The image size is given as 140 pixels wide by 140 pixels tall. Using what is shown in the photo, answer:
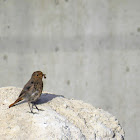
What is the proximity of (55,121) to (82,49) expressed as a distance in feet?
6.63

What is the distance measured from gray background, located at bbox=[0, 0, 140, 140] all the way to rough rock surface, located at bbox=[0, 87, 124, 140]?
133 cm

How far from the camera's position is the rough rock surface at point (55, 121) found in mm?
2678

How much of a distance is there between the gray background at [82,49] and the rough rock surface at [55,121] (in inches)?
52.3

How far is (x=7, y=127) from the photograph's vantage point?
273cm

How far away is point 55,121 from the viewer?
2797 mm

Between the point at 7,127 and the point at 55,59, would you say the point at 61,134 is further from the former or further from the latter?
the point at 55,59

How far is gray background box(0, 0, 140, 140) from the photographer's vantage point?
4605 mm

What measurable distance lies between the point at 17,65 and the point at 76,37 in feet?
2.82

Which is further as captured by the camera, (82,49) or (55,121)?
(82,49)

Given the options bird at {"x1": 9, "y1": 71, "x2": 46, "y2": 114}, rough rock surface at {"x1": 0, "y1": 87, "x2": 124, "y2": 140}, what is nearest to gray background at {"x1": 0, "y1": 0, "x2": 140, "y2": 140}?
rough rock surface at {"x1": 0, "y1": 87, "x2": 124, "y2": 140}

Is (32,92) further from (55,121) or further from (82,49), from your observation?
(82,49)

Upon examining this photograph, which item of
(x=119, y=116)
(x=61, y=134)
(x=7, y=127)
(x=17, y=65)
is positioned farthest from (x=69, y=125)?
(x=17, y=65)

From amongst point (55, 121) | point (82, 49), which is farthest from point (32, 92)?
point (82, 49)

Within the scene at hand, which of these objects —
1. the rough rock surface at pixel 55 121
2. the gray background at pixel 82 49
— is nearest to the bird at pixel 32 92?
the rough rock surface at pixel 55 121
